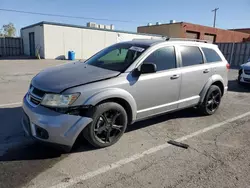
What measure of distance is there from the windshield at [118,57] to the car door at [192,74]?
1.01 metres

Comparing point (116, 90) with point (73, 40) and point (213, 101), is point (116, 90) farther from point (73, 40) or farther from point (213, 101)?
point (73, 40)

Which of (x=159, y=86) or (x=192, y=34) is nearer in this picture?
(x=159, y=86)

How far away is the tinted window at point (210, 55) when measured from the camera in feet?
16.6

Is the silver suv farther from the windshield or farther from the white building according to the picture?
the white building

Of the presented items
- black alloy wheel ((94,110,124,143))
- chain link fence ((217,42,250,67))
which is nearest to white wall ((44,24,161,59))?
chain link fence ((217,42,250,67))

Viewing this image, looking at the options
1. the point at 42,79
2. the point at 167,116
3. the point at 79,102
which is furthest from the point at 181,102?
the point at 42,79

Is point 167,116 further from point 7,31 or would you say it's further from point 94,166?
point 7,31

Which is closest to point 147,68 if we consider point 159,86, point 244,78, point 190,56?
point 159,86

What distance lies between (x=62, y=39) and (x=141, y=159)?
20403 millimetres

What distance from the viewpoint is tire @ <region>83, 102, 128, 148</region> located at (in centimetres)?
325

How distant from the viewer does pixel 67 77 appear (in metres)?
3.40

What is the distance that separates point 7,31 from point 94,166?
62739mm

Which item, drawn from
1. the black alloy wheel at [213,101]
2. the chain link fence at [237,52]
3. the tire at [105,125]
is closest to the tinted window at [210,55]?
the black alloy wheel at [213,101]

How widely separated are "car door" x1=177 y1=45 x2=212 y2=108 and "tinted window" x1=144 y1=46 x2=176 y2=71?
240 mm
